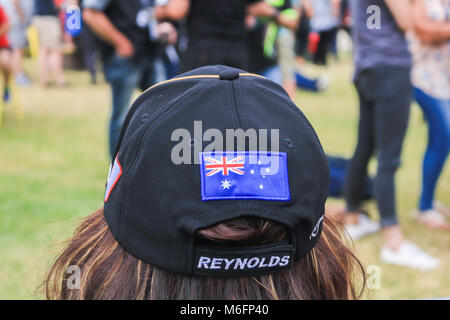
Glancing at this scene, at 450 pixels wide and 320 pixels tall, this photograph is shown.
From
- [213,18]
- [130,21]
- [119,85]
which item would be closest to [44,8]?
[130,21]

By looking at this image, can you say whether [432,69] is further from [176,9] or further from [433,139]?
[176,9]

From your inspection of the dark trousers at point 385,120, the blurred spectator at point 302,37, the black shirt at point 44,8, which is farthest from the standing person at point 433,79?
the blurred spectator at point 302,37

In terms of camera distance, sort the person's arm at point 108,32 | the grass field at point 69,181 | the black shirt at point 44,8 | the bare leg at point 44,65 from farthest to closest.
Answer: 1. the bare leg at point 44,65
2. the black shirt at point 44,8
3. the person's arm at point 108,32
4. the grass field at point 69,181

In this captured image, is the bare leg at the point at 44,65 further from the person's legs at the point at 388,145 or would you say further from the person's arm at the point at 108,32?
the person's legs at the point at 388,145

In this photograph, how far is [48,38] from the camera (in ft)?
32.1

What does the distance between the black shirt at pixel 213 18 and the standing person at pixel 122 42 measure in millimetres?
474

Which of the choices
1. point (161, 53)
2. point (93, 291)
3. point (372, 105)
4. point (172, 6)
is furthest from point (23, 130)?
point (93, 291)

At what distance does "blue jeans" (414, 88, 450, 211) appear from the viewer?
3529 millimetres

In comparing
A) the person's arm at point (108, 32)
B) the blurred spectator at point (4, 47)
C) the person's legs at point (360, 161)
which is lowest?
the person's legs at point (360, 161)

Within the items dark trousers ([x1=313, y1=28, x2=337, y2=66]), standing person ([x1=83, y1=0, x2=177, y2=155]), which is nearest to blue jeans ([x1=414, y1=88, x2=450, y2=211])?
standing person ([x1=83, y1=0, x2=177, y2=155])

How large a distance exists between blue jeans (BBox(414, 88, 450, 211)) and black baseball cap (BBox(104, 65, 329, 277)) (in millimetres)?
2826

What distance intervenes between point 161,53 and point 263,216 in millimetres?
3697

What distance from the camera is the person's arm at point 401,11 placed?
9.64ft
